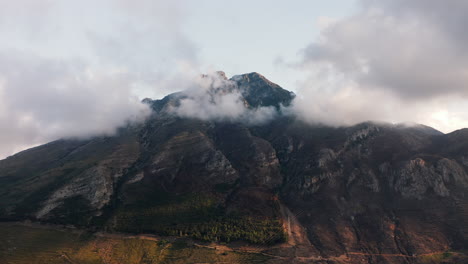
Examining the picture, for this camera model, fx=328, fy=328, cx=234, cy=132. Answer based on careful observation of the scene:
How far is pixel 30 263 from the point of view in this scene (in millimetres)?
199750

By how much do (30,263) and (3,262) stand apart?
15878mm

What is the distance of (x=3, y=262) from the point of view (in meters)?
199
